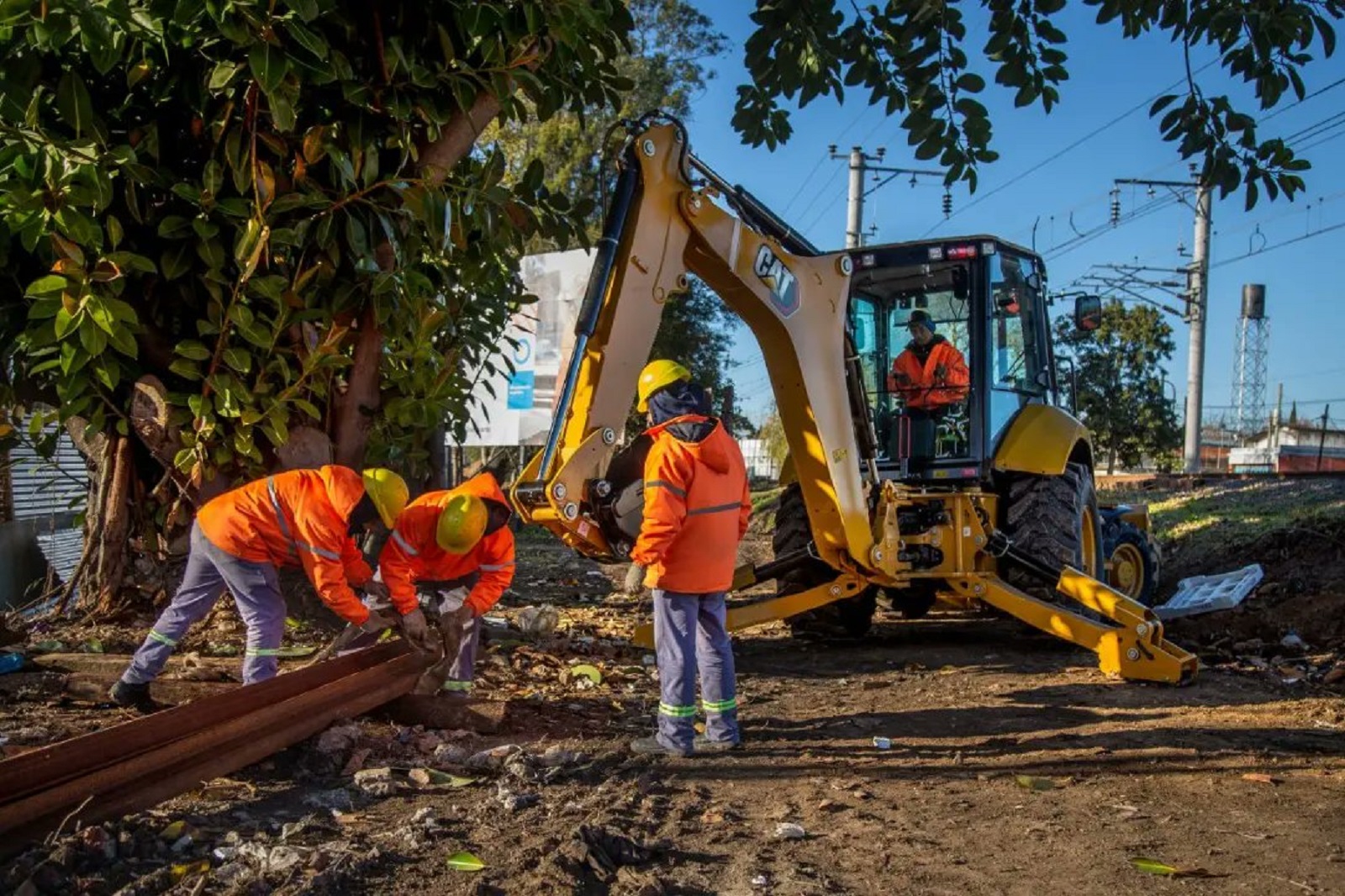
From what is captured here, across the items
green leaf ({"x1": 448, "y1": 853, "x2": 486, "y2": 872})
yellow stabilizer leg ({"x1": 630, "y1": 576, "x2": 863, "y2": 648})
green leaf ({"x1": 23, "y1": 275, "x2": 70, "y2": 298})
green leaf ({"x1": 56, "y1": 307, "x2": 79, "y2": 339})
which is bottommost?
green leaf ({"x1": 448, "y1": 853, "x2": 486, "y2": 872})

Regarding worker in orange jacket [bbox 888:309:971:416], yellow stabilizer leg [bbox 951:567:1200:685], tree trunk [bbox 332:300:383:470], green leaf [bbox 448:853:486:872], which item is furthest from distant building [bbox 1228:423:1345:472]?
green leaf [bbox 448:853:486:872]

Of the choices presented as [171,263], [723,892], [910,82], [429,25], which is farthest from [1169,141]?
[171,263]

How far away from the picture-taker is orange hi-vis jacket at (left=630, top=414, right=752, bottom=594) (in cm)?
520

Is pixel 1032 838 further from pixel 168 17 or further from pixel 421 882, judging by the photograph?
pixel 168 17

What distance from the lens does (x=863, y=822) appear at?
4.27 m

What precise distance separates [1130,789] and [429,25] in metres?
4.92

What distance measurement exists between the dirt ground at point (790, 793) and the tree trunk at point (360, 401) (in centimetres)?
112

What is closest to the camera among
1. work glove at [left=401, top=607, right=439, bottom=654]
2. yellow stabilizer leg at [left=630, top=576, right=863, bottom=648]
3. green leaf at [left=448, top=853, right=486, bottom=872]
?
green leaf at [left=448, top=853, right=486, bottom=872]

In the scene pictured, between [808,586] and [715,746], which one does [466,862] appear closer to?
[715,746]

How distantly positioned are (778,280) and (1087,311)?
2.47 m

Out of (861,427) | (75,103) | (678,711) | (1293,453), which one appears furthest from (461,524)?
(1293,453)

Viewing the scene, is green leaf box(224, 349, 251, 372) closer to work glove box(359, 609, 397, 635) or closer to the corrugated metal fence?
work glove box(359, 609, 397, 635)

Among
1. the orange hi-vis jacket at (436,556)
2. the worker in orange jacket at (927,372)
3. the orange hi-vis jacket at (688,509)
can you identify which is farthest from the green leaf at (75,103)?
the worker in orange jacket at (927,372)

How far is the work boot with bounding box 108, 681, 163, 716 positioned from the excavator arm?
195 cm
